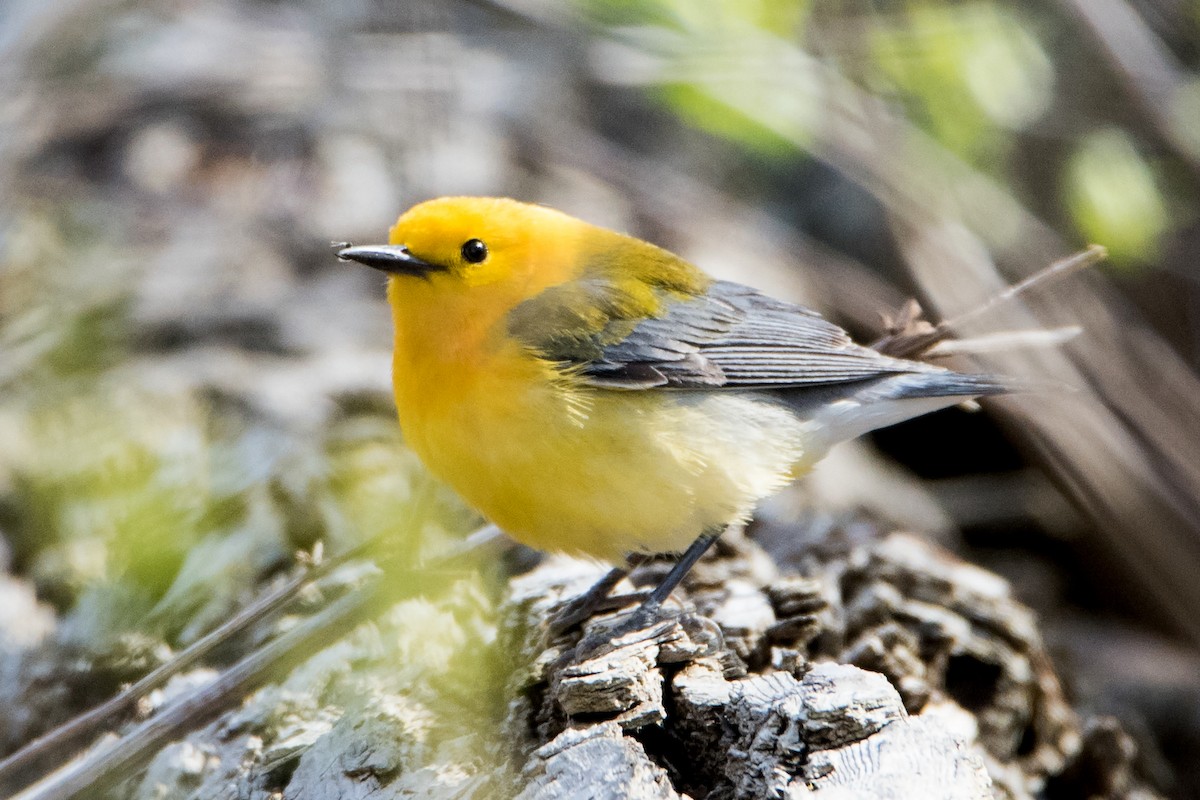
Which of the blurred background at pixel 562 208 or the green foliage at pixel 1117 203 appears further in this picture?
the green foliage at pixel 1117 203

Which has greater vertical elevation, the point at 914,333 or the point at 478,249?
the point at 478,249

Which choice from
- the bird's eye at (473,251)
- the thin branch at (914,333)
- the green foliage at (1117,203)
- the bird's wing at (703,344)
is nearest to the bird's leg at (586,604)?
the bird's wing at (703,344)

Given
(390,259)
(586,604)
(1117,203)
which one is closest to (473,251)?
(390,259)

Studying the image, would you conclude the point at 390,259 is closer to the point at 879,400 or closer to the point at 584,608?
the point at 584,608

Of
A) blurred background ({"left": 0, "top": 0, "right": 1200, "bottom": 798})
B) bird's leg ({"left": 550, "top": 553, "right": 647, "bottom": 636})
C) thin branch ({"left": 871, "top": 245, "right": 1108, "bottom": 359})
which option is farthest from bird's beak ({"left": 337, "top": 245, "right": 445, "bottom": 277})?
thin branch ({"left": 871, "top": 245, "right": 1108, "bottom": 359})

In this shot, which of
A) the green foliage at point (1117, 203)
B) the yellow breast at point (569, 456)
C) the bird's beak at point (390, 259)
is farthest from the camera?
the green foliage at point (1117, 203)

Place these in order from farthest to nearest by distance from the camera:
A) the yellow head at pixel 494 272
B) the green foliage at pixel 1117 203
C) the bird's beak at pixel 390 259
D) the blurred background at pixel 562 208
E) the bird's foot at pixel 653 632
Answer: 1. the green foliage at pixel 1117 203
2. the blurred background at pixel 562 208
3. the yellow head at pixel 494 272
4. the bird's beak at pixel 390 259
5. the bird's foot at pixel 653 632

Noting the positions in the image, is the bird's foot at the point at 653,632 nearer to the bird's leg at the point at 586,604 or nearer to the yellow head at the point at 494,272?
the bird's leg at the point at 586,604
